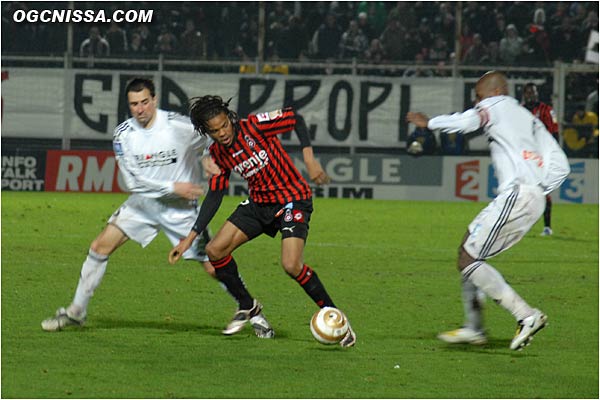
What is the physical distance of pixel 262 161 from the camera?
8.68 meters

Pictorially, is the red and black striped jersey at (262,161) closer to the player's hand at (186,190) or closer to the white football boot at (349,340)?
the player's hand at (186,190)

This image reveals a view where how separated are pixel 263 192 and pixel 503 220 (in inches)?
65.0

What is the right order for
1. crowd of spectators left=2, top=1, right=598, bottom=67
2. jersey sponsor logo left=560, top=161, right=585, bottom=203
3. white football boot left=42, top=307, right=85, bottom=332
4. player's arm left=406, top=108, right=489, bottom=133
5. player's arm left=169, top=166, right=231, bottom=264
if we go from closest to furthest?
player's arm left=406, top=108, right=489, bottom=133
player's arm left=169, top=166, right=231, bottom=264
white football boot left=42, top=307, right=85, bottom=332
jersey sponsor logo left=560, top=161, right=585, bottom=203
crowd of spectators left=2, top=1, right=598, bottom=67

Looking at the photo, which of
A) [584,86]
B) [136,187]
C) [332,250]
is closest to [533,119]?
[136,187]

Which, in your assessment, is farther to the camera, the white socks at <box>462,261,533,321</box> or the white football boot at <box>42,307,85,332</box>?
the white football boot at <box>42,307,85,332</box>

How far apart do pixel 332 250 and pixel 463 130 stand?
7309 millimetres

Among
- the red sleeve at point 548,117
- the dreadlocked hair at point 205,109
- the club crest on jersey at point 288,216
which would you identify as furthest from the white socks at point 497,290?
the red sleeve at point 548,117

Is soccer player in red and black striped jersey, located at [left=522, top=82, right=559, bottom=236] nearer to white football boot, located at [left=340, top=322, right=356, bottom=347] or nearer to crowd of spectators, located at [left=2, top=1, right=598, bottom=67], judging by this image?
crowd of spectators, located at [left=2, top=1, right=598, bottom=67]

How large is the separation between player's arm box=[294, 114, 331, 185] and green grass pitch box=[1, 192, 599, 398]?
1146 mm

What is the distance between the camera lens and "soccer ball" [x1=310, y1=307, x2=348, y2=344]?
27.3 feet

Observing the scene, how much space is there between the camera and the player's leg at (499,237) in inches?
334

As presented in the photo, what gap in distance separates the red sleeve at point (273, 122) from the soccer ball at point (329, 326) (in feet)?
4.25

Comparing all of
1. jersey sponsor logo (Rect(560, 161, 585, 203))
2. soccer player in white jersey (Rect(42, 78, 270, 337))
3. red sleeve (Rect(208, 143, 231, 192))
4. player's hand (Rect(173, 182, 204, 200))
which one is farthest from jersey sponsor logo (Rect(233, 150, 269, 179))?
jersey sponsor logo (Rect(560, 161, 585, 203))

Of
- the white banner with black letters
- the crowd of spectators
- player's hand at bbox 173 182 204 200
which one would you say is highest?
the crowd of spectators
